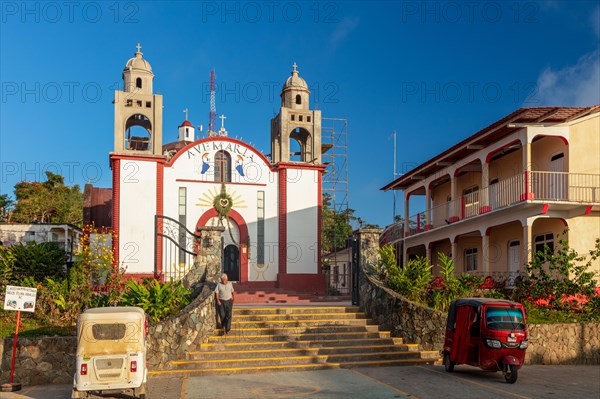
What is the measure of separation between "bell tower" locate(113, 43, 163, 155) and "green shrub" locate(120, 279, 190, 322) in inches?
456

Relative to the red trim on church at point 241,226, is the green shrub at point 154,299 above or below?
below

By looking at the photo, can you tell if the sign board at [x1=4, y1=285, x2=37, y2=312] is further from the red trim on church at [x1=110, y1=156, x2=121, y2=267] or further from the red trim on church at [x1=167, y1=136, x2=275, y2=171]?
the red trim on church at [x1=167, y1=136, x2=275, y2=171]

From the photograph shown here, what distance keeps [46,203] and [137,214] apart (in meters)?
20.0

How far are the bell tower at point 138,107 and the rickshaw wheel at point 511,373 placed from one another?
1727cm

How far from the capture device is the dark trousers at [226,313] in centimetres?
1451

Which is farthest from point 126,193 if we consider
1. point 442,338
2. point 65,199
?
point 65,199

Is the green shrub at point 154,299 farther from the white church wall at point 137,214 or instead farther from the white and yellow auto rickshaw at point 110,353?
the white church wall at point 137,214

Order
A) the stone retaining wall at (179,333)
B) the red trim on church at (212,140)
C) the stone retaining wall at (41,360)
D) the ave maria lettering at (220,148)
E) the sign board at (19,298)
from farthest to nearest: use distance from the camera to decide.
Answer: the ave maria lettering at (220,148) < the red trim on church at (212,140) < the stone retaining wall at (179,333) < the stone retaining wall at (41,360) < the sign board at (19,298)

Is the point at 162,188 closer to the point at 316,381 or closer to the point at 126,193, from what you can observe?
the point at 126,193

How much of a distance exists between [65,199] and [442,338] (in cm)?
3651

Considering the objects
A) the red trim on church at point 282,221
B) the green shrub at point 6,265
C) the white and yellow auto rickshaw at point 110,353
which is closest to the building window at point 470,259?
the red trim on church at point 282,221

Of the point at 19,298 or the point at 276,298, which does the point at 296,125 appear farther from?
the point at 19,298

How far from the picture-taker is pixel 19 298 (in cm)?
1234

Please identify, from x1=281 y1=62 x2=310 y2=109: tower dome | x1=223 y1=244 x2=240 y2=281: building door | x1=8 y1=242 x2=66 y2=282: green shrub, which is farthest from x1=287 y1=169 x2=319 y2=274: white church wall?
x1=8 y1=242 x2=66 y2=282: green shrub
